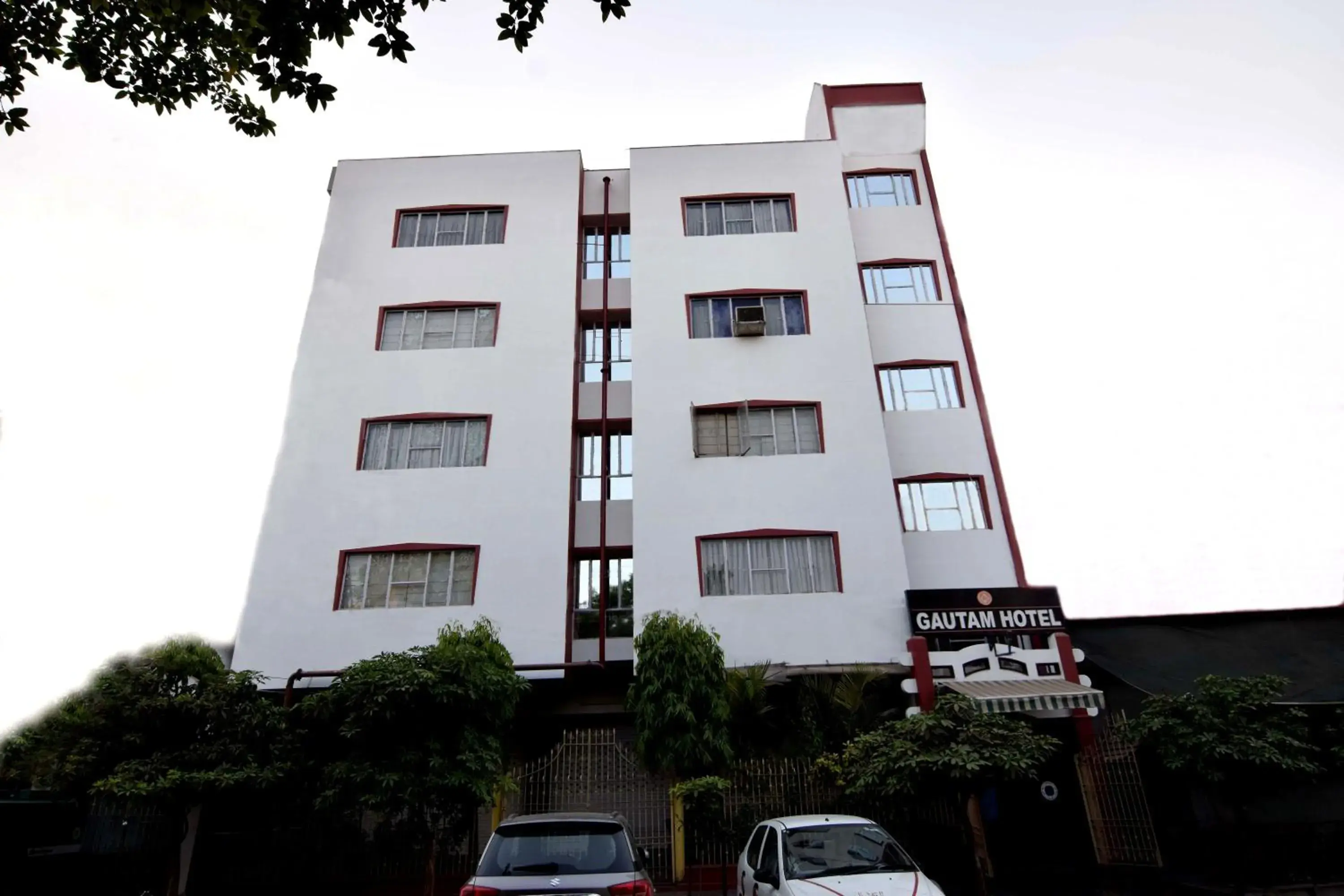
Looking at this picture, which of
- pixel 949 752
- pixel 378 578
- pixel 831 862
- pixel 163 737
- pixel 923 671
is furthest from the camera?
pixel 378 578

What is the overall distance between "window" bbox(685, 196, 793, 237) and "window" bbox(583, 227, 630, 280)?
6.01ft

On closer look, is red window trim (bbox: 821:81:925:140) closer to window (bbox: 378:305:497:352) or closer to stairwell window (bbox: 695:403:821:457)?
stairwell window (bbox: 695:403:821:457)

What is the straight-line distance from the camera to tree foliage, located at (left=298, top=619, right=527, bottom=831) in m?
10.7

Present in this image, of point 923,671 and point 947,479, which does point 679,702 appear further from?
point 947,479

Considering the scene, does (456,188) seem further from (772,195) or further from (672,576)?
(672,576)

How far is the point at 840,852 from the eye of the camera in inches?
331

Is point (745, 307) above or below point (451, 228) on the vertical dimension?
below

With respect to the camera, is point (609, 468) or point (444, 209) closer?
point (609, 468)

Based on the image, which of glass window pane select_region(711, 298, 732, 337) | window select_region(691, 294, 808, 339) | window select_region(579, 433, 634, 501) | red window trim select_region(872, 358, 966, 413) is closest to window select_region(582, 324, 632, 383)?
window select_region(579, 433, 634, 501)

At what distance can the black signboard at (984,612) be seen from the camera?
14.7 meters

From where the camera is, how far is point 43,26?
7.12 meters

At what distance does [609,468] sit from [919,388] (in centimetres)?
784

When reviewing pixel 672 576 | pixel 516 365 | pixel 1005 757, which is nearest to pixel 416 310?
pixel 516 365

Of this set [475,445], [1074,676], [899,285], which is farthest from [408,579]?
[899,285]
